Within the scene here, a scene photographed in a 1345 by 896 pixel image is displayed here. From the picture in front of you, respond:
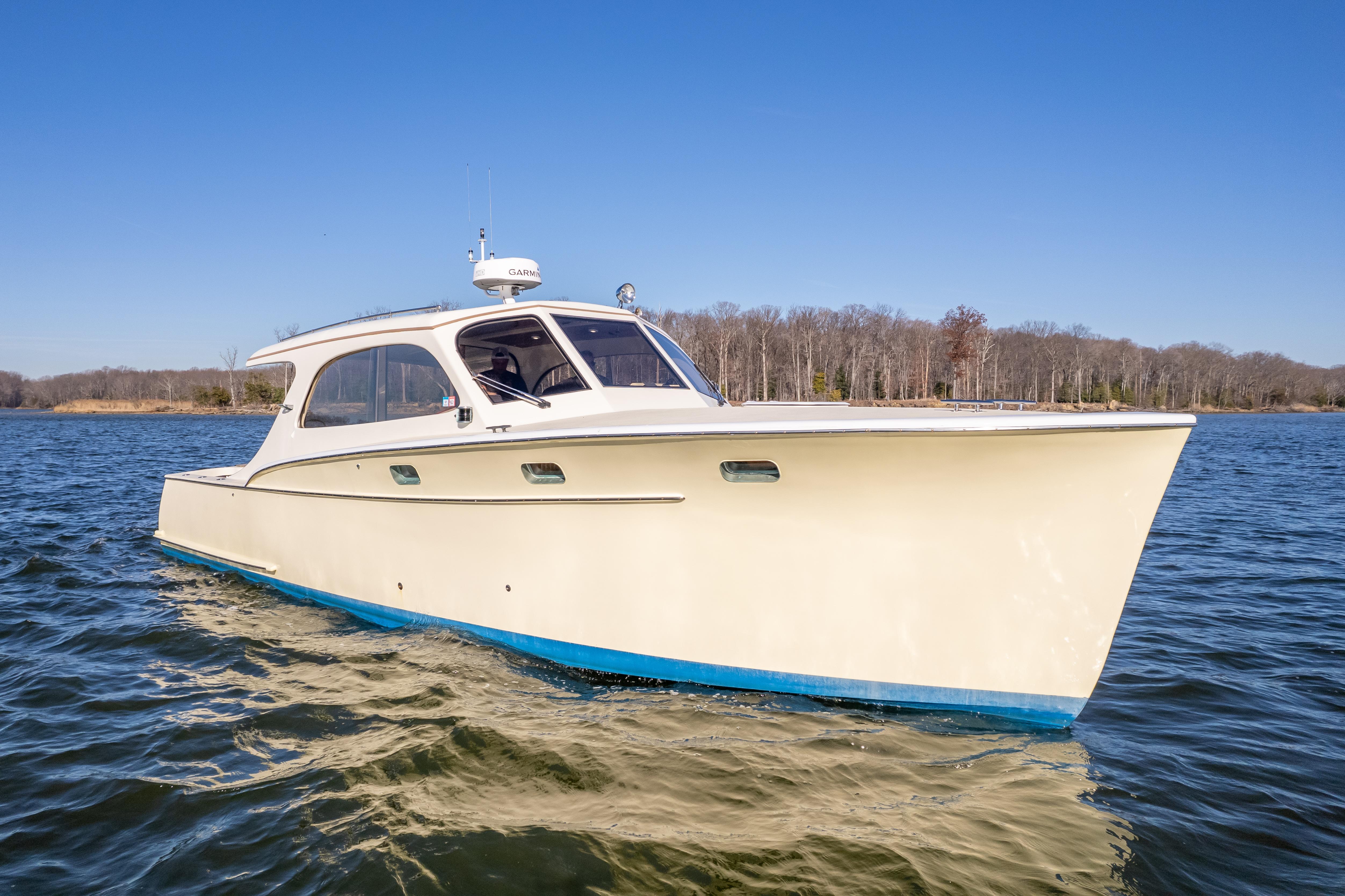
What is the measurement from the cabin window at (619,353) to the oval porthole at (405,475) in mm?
1578

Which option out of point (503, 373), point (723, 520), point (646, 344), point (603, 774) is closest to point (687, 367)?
point (646, 344)

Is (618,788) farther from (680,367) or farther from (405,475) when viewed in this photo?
(680,367)

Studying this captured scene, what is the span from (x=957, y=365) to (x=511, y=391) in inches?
3003

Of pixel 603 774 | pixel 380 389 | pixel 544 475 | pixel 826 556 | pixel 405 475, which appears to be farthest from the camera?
pixel 380 389

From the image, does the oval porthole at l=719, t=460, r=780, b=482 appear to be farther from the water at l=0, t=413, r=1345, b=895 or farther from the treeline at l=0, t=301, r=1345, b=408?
the treeline at l=0, t=301, r=1345, b=408

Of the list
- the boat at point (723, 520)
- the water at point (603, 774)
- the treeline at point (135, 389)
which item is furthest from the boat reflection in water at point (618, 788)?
the treeline at point (135, 389)

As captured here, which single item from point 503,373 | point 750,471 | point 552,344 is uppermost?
point 552,344

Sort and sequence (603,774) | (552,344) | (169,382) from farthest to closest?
(169,382) → (552,344) → (603,774)

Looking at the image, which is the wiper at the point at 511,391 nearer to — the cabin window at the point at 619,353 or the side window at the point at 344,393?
the cabin window at the point at 619,353

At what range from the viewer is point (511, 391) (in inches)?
218

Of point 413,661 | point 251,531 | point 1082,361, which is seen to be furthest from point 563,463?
point 1082,361

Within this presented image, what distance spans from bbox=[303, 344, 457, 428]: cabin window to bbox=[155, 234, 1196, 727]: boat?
3 cm

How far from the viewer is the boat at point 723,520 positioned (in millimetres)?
3748

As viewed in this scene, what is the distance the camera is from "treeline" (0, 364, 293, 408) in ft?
314
